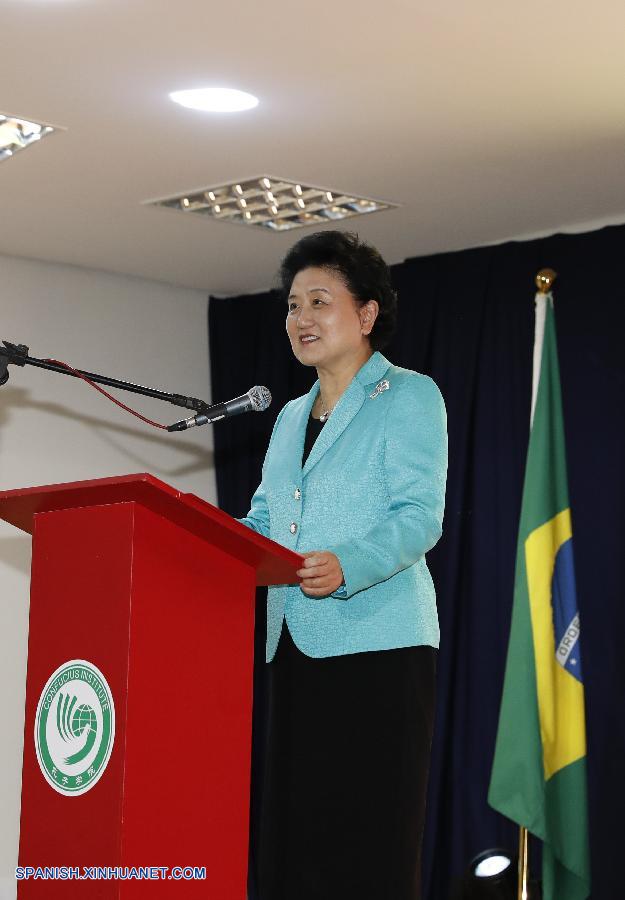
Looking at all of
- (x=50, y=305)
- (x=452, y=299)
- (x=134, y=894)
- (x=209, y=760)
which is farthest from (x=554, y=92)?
(x=50, y=305)

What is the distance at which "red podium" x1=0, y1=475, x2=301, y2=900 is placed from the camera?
6.07 feet

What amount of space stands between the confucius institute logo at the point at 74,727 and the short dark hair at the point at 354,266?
102 cm

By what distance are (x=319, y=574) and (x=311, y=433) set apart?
0.52 m

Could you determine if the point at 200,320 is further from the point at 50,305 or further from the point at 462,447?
the point at 462,447

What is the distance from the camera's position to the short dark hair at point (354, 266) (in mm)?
2627

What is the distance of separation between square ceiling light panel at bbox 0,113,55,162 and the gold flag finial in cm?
189

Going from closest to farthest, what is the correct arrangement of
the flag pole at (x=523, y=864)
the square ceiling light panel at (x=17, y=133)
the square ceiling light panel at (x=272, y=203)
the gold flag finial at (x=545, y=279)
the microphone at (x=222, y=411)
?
1. the microphone at (x=222, y=411)
2. the square ceiling light panel at (x=17, y=133)
3. the flag pole at (x=523, y=864)
4. the square ceiling light panel at (x=272, y=203)
5. the gold flag finial at (x=545, y=279)

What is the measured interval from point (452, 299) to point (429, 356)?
0.26 metres

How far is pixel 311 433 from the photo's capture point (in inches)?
101

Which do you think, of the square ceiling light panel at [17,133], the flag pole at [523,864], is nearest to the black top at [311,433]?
the square ceiling light panel at [17,133]

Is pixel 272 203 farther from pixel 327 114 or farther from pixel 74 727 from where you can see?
pixel 74 727

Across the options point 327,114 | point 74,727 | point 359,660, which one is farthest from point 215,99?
point 74,727

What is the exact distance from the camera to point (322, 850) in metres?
2.31

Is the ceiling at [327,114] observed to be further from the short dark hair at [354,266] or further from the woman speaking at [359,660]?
the woman speaking at [359,660]
